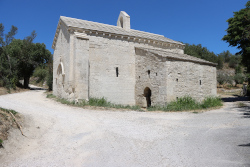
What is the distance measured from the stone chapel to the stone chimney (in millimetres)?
2788

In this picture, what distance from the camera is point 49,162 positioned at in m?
3.92

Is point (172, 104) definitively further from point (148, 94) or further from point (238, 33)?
point (238, 33)

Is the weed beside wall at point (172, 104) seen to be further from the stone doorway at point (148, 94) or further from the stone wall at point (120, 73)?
the stone doorway at point (148, 94)

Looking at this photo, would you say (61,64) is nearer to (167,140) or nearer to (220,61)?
(167,140)

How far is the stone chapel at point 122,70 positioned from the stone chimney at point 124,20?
2788 millimetres

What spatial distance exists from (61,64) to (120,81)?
4.87 meters

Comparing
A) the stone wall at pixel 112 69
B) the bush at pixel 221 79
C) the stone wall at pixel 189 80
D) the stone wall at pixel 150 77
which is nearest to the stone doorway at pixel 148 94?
the stone wall at pixel 150 77

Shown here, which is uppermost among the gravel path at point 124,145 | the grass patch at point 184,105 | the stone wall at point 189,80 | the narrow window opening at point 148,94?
the stone wall at point 189,80

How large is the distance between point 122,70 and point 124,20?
567 centimetres

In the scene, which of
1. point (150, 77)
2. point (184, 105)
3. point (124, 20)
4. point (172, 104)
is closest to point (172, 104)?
point (172, 104)

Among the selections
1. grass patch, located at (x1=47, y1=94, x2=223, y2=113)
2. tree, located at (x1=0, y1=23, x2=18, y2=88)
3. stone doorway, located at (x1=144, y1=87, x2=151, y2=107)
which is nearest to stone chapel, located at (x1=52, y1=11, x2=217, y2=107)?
stone doorway, located at (x1=144, y1=87, x2=151, y2=107)

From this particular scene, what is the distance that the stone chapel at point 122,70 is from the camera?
38.7 ft

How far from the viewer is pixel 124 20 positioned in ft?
54.9

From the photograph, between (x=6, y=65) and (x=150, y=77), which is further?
(x=6, y=65)
